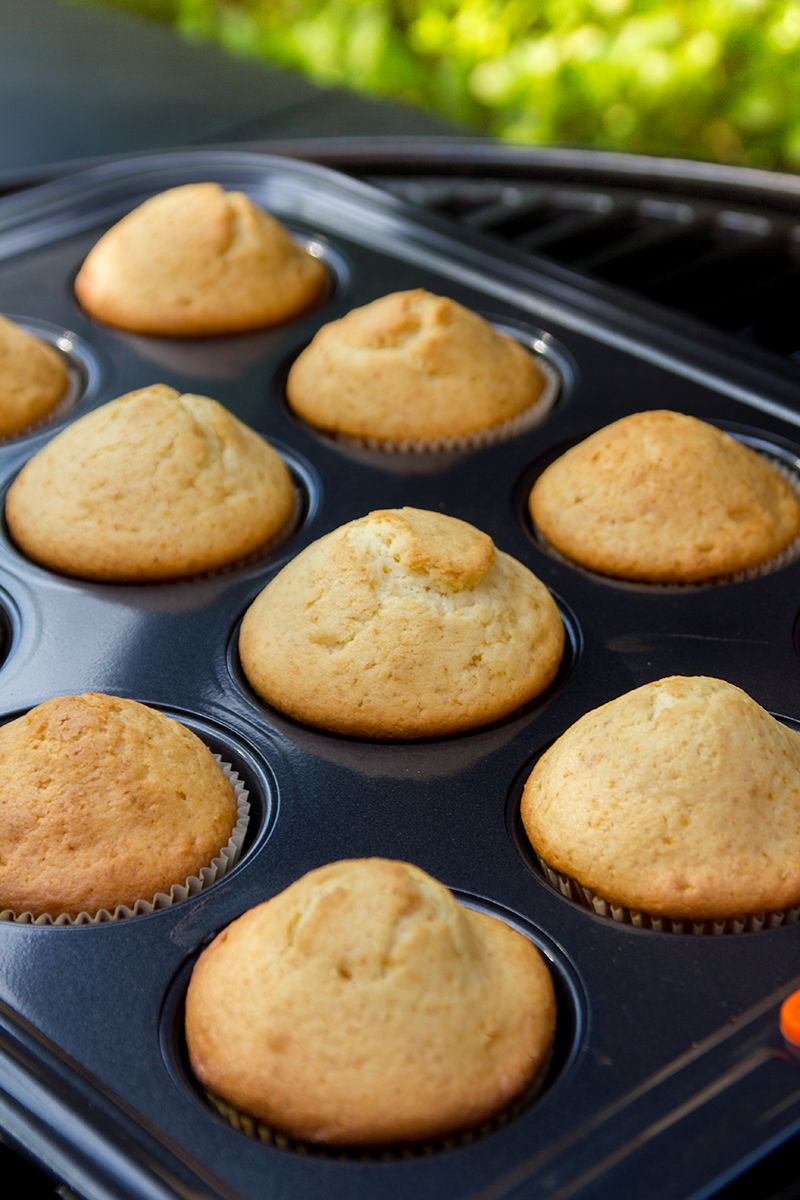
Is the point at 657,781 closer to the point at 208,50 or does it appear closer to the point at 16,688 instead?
the point at 16,688

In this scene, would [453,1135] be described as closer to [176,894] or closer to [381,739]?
[176,894]

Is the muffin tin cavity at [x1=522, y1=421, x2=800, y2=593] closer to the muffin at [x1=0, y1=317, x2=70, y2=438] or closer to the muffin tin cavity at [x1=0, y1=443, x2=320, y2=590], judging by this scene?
the muffin tin cavity at [x1=0, y1=443, x2=320, y2=590]

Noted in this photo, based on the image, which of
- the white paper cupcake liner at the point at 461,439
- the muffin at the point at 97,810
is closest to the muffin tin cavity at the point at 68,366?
the white paper cupcake liner at the point at 461,439

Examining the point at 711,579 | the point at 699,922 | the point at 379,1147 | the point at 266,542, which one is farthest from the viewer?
the point at 266,542

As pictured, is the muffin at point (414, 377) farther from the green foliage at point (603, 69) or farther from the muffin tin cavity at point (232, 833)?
the green foliage at point (603, 69)

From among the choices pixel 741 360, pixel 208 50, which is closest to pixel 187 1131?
pixel 741 360

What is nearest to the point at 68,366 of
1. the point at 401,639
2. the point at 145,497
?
the point at 145,497
